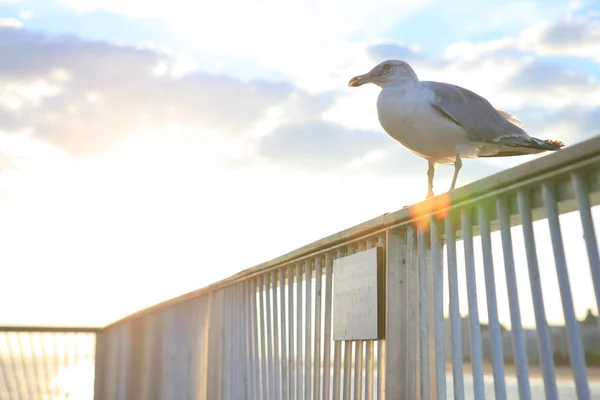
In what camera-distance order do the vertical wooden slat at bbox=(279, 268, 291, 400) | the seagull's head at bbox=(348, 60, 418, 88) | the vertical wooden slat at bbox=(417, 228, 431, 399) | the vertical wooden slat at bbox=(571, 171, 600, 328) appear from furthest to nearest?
the seagull's head at bbox=(348, 60, 418, 88), the vertical wooden slat at bbox=(279, 268, 291, 400), the vertical wooden slat at bbox=(417, 228, 431, 399), the vertical wooden slat at bbox=(571, 171, 600, 328)

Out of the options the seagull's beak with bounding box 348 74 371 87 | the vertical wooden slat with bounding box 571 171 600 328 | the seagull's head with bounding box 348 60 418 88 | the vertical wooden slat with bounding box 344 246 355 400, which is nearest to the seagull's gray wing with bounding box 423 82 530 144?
→ the seagull's head with bounding box 348 60 418 88

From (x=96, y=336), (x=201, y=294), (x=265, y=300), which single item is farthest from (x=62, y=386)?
(x=265, y=300)

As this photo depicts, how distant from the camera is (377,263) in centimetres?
258

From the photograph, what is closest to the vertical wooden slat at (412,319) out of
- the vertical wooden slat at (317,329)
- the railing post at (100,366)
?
the vertical wooden slat at (317,329)

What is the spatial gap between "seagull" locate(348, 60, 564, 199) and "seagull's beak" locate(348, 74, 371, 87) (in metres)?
0.28

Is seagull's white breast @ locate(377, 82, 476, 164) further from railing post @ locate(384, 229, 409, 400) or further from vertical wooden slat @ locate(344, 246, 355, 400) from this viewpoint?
vertical wooden slat @ locate(344, 246, 355, 400)

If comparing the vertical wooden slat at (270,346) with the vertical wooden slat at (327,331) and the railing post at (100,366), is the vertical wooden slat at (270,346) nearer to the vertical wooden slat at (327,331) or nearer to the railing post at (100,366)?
the vertical wooden slat at (327,331)

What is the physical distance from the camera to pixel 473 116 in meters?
3.18

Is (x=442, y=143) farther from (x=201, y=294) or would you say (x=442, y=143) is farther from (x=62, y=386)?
(x=62, y=386)

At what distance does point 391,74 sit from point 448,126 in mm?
A: 489

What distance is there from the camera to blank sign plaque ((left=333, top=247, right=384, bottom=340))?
2.57 meters

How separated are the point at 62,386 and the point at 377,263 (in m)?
4.94

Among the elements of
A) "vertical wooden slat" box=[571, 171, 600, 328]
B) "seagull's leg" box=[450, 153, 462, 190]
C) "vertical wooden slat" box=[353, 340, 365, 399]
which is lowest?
"vertical wooden slat" box=[353, 340, 365, 399]

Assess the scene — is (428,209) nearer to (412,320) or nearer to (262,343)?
(412,320)
